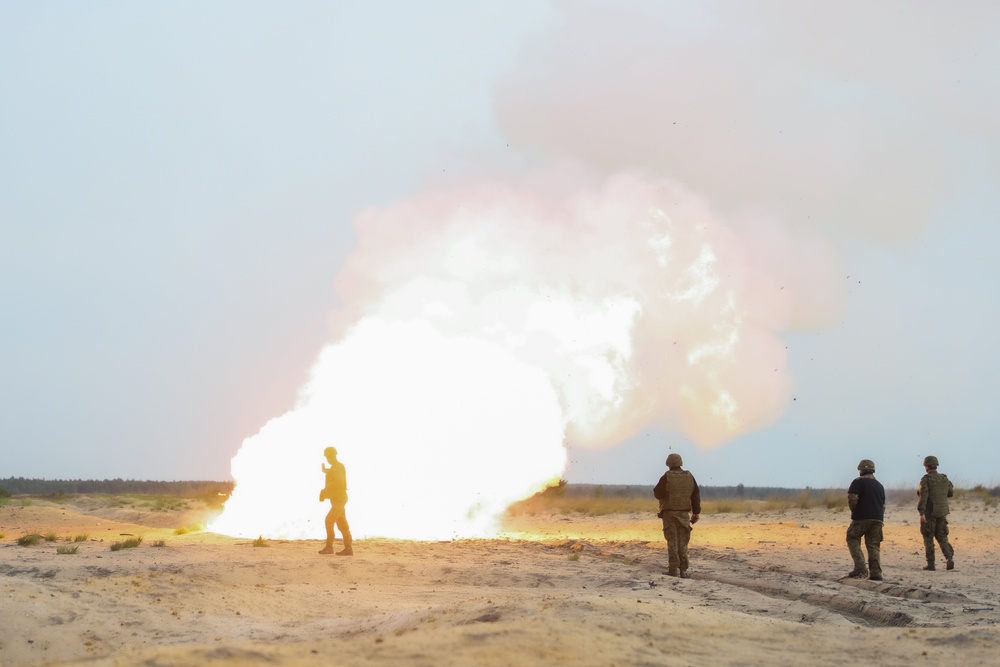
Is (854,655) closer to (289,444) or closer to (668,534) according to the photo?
(668,534)

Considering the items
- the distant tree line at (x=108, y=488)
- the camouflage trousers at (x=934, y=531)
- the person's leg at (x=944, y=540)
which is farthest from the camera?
the distant tree line at (x=108, y=488)

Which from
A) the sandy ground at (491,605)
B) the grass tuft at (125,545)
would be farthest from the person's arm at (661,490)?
the grass tuft at (125,545)

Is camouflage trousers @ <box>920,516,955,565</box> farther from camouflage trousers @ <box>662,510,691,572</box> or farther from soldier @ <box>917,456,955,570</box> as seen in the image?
camouflage trousers @ <box>662,510,691,572</box>

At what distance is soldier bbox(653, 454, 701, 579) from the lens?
16.1m

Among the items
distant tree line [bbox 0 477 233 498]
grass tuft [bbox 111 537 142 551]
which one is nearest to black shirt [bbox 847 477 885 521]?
grass tuft [bbox 111 537 142 551]

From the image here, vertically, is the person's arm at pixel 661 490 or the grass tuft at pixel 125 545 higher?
the person's arm at pixel 661 490

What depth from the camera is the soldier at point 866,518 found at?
15.9m

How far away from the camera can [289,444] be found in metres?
25.9

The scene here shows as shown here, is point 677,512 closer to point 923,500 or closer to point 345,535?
point 923,500

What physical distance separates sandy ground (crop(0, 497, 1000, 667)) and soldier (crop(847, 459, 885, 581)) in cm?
51

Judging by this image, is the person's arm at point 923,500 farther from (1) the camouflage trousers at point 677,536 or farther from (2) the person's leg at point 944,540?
(1) the camouflage trousers at point 677,536

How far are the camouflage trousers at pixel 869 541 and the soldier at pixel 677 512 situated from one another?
2614mm

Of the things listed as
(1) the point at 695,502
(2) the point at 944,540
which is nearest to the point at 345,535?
(1) the point at 695,502

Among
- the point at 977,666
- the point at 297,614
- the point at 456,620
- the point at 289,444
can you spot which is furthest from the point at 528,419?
the point at 977,666
